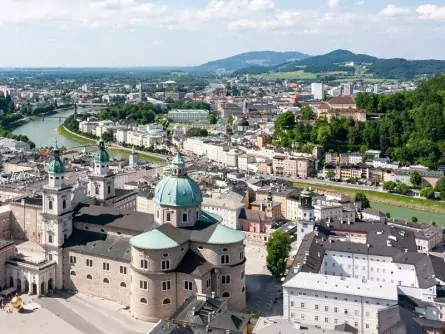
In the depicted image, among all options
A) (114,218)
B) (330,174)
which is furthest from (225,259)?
(330,174)

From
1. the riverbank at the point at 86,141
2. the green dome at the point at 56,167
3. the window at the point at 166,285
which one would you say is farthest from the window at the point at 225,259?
the riverbank at the point at 86,141

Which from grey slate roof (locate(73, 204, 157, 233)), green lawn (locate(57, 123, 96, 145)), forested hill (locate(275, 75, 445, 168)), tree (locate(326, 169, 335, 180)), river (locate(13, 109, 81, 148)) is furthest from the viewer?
green lawn (locate(57, 123, 96, 145))

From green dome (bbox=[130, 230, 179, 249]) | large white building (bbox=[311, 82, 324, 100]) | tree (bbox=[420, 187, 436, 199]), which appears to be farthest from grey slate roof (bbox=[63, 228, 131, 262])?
large white building (bbox=[311, 82, 324, 100])

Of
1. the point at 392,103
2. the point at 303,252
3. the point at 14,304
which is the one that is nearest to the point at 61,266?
the point at 14,304

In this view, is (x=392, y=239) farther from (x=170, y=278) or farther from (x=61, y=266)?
(x=61, y=266)

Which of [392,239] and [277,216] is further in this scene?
[277,216]

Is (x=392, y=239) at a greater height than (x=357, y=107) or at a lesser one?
lesser

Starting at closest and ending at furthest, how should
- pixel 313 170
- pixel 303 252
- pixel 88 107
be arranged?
pixel 303 252
pixel 313 170
pixel 88 107

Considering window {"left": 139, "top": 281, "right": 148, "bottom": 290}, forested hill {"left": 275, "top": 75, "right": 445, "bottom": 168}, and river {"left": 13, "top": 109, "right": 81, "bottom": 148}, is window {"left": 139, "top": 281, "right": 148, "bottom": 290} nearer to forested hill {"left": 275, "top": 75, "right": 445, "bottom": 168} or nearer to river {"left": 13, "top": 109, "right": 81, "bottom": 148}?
forested hill {"left": 275, "top": 75, "right": 445, "bottom": 168}
